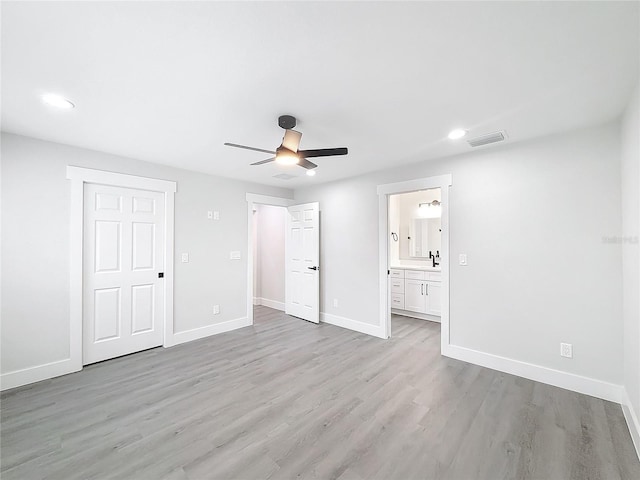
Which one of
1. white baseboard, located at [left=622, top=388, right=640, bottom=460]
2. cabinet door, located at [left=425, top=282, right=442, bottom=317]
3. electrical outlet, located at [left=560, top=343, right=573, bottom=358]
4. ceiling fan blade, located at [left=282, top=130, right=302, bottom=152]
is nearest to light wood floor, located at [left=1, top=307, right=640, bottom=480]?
white baseboard, located at [left=622, top=388, right=640, bottom=460]

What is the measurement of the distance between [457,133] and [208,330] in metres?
4.12

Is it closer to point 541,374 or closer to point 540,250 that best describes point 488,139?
point 540,250

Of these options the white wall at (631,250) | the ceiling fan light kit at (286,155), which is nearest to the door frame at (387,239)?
the white wall at (631,250)

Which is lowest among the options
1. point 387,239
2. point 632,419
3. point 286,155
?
point 632,419

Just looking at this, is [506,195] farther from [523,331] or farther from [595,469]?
[595,469]

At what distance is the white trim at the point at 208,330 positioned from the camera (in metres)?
3.83

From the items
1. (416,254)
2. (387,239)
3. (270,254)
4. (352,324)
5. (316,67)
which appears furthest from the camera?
(270,254)

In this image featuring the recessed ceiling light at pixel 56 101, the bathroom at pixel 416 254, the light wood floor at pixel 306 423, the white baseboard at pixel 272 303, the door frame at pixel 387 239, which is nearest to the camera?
the light wood floor at pixel 306 423

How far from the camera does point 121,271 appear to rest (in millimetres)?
3393

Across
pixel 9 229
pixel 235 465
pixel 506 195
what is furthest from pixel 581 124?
pixel 9 229

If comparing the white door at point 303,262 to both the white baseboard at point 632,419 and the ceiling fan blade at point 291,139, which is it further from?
the white baseboard at point 632,419

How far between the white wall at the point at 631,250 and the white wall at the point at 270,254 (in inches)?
187

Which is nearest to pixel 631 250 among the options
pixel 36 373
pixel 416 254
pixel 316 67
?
pixel 316 67

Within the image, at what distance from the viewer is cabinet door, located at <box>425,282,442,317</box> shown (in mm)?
4672
